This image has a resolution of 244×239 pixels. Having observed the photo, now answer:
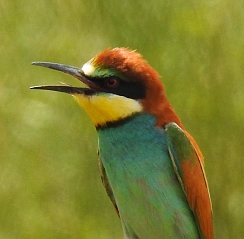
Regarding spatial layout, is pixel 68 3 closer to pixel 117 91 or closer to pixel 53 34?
pixel 53 34

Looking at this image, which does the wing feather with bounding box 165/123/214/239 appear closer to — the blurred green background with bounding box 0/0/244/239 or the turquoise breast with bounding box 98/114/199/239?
the turquoise breast with bounding box 98/114/199/239

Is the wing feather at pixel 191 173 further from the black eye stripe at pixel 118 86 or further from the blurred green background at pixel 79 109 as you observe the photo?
the blurred green background at pixel 79 109

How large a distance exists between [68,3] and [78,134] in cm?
50

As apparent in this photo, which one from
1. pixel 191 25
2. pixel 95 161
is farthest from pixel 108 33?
pixel 95 161

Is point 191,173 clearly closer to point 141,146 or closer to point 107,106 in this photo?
point 141,146

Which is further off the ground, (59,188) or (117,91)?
(117,91)

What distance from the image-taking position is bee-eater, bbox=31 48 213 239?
5.32ft

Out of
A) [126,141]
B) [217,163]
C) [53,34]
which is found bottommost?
[217,163]

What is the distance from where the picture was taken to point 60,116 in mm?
2316

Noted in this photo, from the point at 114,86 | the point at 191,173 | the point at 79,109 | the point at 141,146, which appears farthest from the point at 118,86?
the point at 79,109

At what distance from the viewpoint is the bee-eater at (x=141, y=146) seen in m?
1.62

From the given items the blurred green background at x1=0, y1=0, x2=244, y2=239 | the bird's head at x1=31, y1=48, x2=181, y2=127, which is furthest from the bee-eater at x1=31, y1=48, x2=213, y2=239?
the blurred green background at x1=0, y1=0, x2=244, y2=239

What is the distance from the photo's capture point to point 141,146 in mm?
1687

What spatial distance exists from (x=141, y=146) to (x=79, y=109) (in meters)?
0.72
